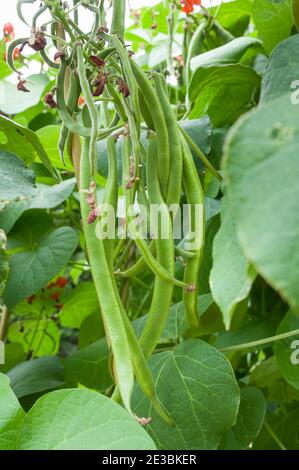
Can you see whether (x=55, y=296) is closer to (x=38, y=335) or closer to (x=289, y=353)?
(x=38, y=335)

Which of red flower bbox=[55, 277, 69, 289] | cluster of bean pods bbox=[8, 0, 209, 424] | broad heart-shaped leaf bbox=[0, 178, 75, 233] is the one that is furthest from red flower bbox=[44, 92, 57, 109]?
red flower bbox=[55, 277, 69, 289]

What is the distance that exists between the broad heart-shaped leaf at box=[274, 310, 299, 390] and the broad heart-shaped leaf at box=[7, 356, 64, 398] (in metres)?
0.32

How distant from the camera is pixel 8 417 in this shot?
53 centimetres

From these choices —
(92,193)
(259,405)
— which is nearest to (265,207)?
(92,193)

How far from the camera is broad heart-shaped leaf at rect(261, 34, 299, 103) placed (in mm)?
541

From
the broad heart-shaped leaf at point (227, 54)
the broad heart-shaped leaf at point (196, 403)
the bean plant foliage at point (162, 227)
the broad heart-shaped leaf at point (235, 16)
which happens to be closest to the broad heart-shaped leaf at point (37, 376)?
the bean plant foliage at point (162, 227)

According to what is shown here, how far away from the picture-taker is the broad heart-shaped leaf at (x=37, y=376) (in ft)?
2.66

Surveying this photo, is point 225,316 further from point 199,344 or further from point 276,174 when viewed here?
point 199,344

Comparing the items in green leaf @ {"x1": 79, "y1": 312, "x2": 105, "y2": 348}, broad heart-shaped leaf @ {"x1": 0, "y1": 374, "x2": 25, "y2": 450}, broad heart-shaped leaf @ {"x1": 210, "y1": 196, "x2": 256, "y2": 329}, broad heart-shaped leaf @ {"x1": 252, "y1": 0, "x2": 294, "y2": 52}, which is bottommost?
green leaf @ {"x1": 79, "y1": 312, "x2": 105, "y2": 348}

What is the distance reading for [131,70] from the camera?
1.59 ft

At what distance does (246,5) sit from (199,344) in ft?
1.89

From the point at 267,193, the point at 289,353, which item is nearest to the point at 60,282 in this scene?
the point at 289,353

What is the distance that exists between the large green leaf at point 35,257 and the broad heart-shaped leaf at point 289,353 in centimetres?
34

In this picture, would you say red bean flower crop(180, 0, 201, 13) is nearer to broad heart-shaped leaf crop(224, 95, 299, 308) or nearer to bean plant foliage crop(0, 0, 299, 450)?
bean plant foliage crop(0, 0, 299, 450)
